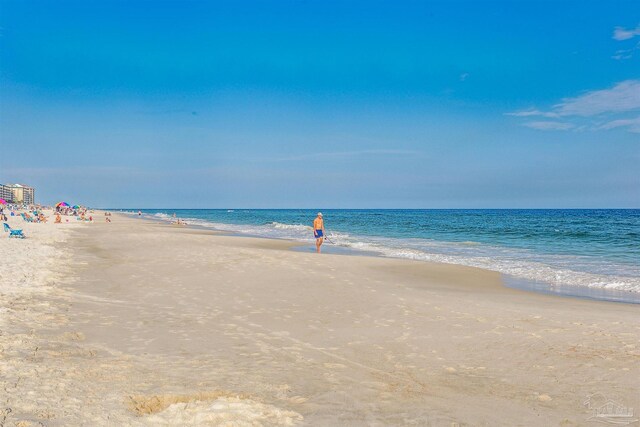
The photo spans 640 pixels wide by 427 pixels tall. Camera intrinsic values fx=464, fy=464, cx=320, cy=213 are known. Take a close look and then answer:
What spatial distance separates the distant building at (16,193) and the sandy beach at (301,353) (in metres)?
136

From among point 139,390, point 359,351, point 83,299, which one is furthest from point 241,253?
point 139,390

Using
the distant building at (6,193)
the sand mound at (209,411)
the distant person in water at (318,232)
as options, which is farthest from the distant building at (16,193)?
the sand mound at (209,411)

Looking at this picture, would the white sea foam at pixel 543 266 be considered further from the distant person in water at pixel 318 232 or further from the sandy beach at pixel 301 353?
the sandy beach at pixel 301 353

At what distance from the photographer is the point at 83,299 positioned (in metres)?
10.2

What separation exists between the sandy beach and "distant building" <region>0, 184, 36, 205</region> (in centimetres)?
13578

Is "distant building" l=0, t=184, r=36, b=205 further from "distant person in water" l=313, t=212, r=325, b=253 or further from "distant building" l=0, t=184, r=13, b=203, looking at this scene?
"distant person in water" l=313, t=212, r=325, b=253

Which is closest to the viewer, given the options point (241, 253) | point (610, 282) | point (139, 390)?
point (139, 390)

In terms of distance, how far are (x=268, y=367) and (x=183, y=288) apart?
674cm

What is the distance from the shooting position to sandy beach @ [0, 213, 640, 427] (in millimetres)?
4797

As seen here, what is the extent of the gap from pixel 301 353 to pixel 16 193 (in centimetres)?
16396

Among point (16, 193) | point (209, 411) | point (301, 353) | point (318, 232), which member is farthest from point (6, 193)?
point (209, 411)

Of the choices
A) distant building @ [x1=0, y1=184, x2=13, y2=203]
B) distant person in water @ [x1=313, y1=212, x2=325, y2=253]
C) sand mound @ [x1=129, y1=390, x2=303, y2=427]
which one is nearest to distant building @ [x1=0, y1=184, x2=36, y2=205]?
distant building @ [x1=0, y1=184, x2=13, y2=203]

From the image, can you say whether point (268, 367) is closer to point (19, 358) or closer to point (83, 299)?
A: point (19, 358)

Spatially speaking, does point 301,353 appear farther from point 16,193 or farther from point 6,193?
point 16,193
